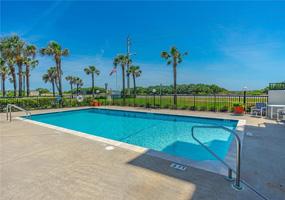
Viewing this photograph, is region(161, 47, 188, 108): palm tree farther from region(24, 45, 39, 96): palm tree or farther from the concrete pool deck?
region(24, 45, 39, 96): palm tree

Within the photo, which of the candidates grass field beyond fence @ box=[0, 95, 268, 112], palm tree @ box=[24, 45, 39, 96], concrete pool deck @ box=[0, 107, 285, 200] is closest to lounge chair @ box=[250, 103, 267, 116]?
grass field beyond fence @ box=[0, 95, 268, 112]

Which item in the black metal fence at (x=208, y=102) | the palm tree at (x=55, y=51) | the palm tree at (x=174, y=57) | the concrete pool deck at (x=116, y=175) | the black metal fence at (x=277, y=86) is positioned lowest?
the concrete pool deck at (x=116, y=175)

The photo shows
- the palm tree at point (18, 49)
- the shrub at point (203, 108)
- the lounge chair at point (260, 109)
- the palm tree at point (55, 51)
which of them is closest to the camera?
the lounge chair at point (260, 109)

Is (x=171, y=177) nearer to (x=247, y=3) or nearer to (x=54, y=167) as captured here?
(x=54, y=167)

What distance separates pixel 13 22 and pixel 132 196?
16193mm

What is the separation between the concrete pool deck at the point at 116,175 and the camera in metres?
2.30

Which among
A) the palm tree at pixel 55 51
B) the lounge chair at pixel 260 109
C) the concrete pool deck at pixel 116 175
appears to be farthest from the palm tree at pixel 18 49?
the lounge chair at pixel 260 109

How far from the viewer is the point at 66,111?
12.8 m

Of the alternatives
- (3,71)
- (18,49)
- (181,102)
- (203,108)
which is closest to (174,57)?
(181,102)

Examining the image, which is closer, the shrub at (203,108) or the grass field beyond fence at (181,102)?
the grass field beyond fence at (181,102)

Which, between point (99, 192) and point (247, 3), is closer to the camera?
point (99, 192)

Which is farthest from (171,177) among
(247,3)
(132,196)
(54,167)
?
(247,3)

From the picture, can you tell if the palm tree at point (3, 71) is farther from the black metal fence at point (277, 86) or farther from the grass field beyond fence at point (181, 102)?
the black metal fence at point (277, 86)

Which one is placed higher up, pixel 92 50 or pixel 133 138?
pixel 92 50
